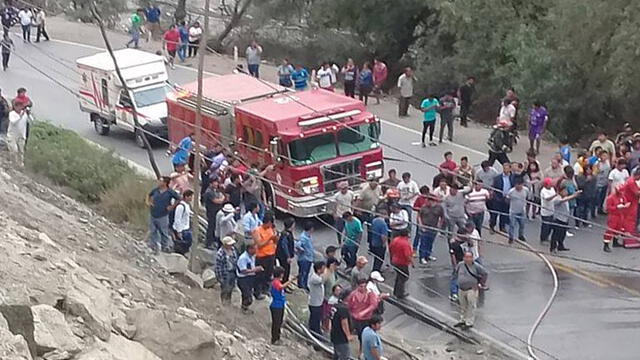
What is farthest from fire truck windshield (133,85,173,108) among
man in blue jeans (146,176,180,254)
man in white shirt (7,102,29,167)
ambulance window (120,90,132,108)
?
man in blue jeans (146,176,180,254)

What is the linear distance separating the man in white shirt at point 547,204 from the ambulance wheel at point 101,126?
12.8m

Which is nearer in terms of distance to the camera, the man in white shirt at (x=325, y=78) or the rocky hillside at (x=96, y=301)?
the rocky hillside at (x=96, y=301)

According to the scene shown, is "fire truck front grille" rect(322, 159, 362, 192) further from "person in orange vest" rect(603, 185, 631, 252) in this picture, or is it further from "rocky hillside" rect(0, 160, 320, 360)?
"person in orange vest" rect(603, 185, 631, 252)

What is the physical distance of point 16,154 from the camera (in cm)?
2294

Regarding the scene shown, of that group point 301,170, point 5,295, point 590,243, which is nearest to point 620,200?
point 590,243

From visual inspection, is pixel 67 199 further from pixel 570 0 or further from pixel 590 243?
pixel 570 0

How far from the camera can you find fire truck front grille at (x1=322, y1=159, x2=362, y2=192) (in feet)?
75.7

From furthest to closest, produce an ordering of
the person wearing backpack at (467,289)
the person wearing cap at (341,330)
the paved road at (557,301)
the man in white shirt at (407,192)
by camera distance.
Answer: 1. the man in white shirt at (407,192)
2. the person wearing backpack at (467,289)
3. the paved road at (557,301)
4. the person wearing cap at (341,330)

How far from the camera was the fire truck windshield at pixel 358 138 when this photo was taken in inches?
917

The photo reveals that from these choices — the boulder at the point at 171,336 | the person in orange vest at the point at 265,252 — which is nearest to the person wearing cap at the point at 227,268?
the person in orange vest at the point at 265,252

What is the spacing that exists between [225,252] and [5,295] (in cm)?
567

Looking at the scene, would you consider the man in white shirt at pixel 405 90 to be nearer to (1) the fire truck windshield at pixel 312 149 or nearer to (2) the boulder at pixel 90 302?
(1) the fire truck windshield at pixel 312 149

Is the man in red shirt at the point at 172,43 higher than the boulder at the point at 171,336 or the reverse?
the reverse

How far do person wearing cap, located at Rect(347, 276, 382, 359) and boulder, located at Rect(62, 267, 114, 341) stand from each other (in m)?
3.76
